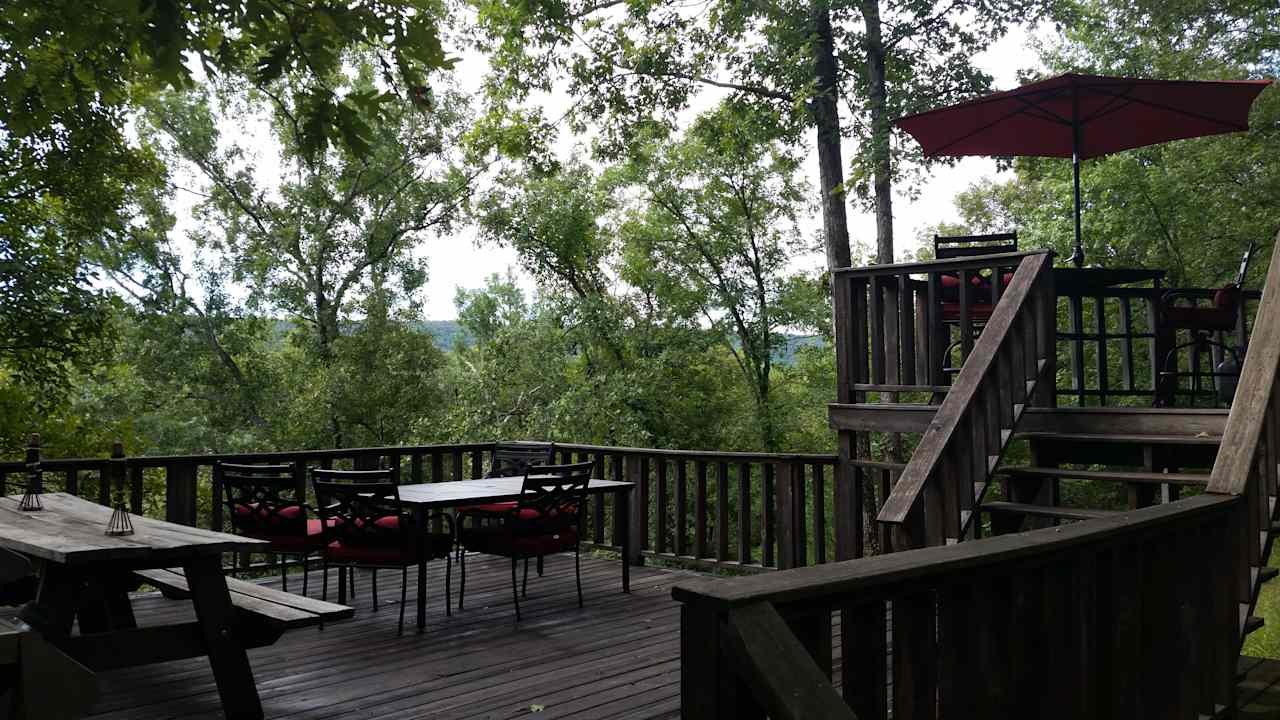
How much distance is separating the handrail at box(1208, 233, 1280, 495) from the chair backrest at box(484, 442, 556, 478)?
433cm

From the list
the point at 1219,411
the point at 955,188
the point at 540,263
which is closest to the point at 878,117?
the point at 1219,411

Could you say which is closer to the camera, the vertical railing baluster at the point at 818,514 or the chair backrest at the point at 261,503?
the chair backrest at the point at 261,503

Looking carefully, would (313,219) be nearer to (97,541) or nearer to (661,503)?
(661,503)

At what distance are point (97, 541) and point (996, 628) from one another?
2.78 meters

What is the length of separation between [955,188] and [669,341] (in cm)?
1130

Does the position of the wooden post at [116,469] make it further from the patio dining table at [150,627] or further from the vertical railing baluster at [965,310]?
the vertical railing baluster at [965,310]

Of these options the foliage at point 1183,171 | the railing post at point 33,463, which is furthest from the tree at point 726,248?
the railing post at point 33,463

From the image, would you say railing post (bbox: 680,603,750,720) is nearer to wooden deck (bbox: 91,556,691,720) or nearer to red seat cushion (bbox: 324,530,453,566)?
wooden deck (bbox: 91,556,691,720)

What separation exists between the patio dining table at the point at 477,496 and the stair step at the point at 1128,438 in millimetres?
2446

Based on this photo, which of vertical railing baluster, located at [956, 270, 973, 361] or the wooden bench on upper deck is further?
vertical railing baluster, located at [956, 270, 973, 361]

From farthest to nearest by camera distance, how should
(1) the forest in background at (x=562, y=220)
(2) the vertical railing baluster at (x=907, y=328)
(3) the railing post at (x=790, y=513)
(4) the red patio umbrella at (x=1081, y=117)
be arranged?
(1) the forest in background at (x=562, y=220) → (3) the railing post at (x=790, y=513) → (4) the red patio umbrella at (x=1081, y=117) → (2) the vertical railing baluster at (x=907, y=328)

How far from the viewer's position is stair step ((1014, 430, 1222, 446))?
13.5 feet

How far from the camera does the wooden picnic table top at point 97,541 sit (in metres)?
2.84

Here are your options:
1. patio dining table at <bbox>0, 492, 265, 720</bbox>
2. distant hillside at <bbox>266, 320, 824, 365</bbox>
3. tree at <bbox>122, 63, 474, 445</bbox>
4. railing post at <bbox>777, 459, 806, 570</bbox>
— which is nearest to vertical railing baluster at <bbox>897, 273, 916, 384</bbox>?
railing post at <bbox>777, 459, 806, 570</bbox>
